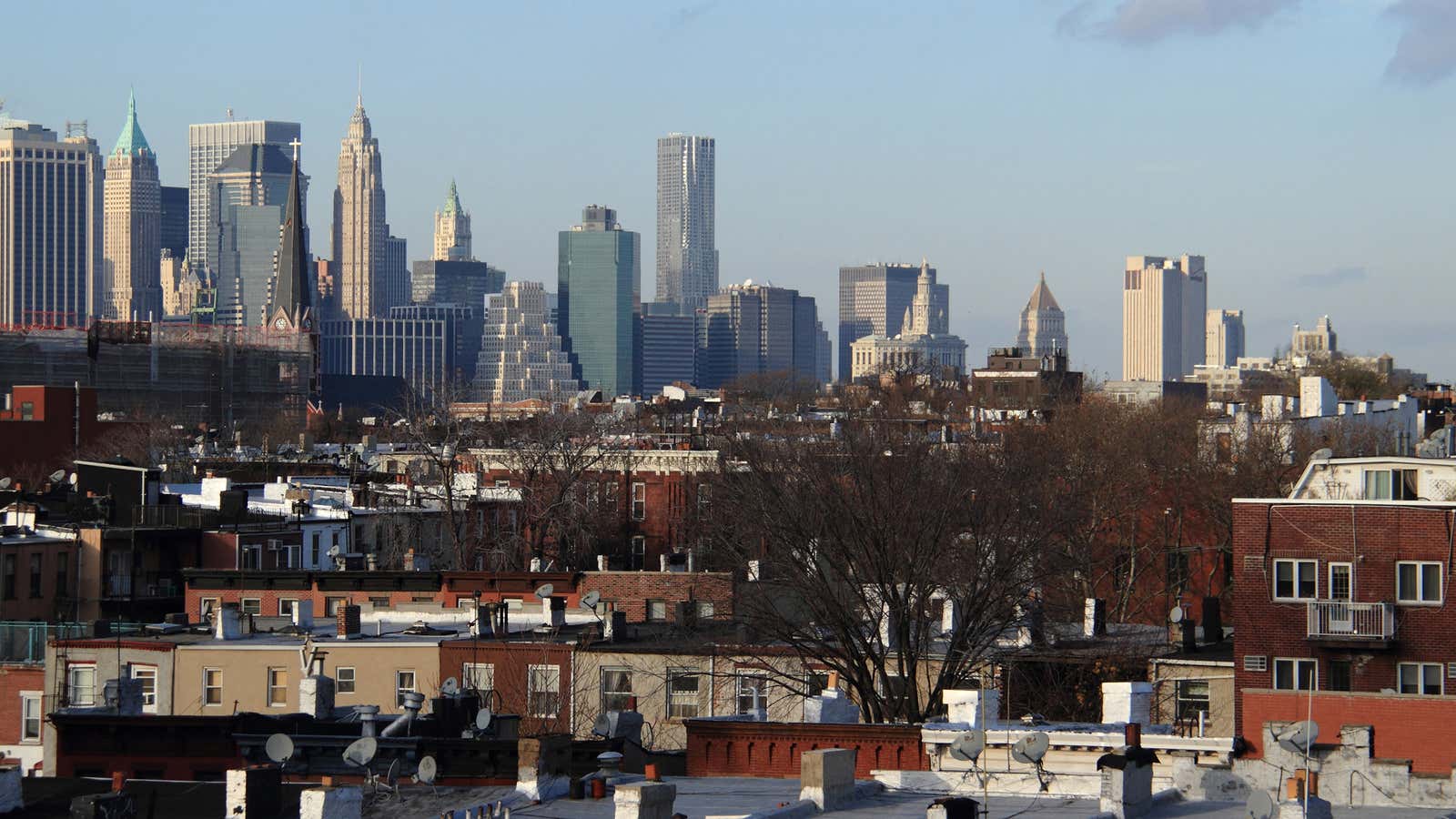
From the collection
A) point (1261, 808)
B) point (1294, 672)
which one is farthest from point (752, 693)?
point (1261, 808)

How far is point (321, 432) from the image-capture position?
592ft

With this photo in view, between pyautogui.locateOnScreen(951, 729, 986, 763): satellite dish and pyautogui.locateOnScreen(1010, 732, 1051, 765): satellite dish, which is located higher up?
pyautogui.locateOnScreen(951, 729, 986, 763): satellite dish

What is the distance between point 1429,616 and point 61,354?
172 metres

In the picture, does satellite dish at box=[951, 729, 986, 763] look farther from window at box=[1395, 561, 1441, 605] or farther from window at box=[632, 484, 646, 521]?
window at box=[632, 484, 646, 521]

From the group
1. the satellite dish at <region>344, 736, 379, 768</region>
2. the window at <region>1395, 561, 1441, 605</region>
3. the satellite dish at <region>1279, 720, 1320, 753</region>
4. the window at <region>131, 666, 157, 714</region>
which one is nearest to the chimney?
the window at <region>131, 666, 157, 714</region>

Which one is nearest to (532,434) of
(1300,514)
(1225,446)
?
(1225,446)

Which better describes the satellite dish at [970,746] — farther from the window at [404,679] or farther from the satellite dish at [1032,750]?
the window at [404,679]

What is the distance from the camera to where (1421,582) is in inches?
1325

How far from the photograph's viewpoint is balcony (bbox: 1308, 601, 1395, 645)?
1316 inches

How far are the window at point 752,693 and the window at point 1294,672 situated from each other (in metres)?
7.07

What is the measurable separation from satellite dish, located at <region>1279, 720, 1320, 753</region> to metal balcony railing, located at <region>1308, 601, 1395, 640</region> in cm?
1300

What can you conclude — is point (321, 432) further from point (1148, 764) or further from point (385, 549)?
point (1148, 764)

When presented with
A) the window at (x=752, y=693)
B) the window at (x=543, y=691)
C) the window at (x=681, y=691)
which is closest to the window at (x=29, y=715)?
the window at (x=543, y=691)

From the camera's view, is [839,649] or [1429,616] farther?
[839,649]
